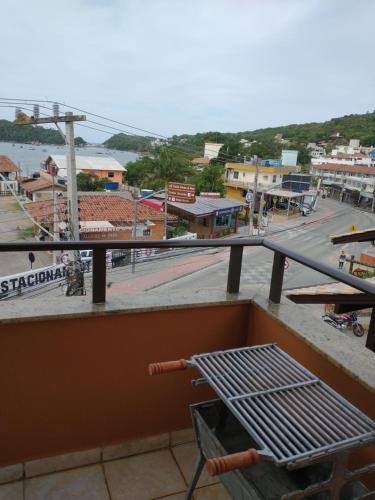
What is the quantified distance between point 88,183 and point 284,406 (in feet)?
133

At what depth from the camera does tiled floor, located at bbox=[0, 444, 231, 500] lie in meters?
1.82

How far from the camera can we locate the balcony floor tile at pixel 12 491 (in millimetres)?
1771

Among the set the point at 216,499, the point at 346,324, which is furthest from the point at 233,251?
the point at 346,324

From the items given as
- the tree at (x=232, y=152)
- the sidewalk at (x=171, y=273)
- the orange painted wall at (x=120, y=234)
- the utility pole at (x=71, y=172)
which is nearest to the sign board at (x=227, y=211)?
the sidewalk at (x=171, y=273)

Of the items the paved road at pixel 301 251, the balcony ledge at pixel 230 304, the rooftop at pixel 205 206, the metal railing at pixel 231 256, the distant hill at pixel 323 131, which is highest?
the distant hill at pixel 323 131

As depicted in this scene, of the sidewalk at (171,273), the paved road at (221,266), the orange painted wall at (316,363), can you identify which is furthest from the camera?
the sidewalk at (171,273)

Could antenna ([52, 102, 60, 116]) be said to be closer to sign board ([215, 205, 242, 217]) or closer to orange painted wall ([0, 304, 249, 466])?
orange painted wall ([0, 304, 249, 466])

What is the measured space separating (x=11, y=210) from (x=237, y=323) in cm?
3820

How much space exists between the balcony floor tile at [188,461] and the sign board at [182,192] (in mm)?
21844

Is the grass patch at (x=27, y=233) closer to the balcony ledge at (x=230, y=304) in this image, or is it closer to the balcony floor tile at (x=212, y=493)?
the balcony ledge at (x=230, y=304)

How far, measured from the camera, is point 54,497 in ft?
5.88

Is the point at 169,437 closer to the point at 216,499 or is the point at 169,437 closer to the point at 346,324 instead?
the point at 216,499

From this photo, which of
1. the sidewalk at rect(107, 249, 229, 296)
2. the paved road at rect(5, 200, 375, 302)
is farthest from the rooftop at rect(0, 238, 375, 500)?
the sidewalk at rect(107, 249, 229, 296)

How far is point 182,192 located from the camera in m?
23.7
